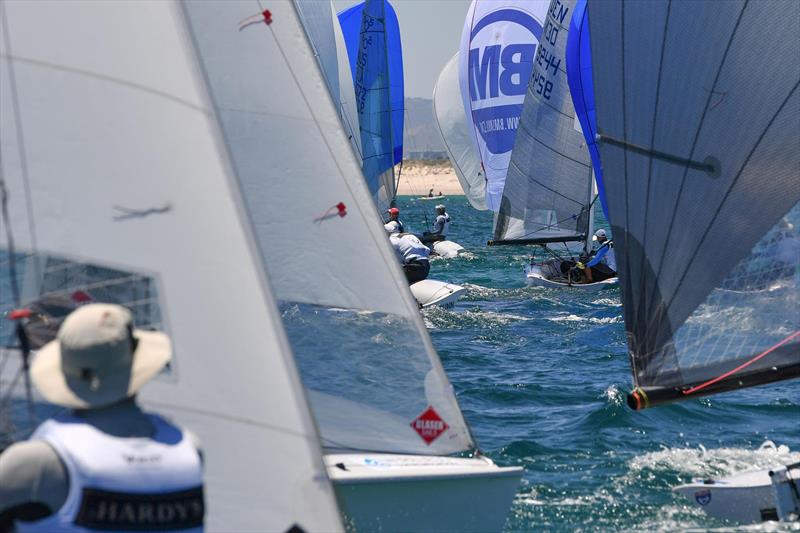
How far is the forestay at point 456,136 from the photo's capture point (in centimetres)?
3056

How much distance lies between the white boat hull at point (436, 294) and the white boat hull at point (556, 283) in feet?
11.9

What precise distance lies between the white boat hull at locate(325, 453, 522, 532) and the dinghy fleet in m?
0.01

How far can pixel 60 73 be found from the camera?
3707 mm

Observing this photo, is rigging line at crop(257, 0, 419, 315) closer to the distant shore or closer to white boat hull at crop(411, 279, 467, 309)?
white boat hull at crop(411, 279, 467, 309)

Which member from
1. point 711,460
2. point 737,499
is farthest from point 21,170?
point 711,460

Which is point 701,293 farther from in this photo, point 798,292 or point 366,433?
point 366,433

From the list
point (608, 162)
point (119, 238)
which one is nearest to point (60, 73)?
point (119, 238)

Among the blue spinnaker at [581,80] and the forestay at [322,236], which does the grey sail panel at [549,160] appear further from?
the forestay at [322,236]

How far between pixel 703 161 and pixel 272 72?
2239 mm

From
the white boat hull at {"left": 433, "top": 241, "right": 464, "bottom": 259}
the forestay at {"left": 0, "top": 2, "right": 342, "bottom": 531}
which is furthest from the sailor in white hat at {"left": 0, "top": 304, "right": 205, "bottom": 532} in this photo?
the white boat hull at {"left": 433, "top": 241, "right": 464, "bottom": 259}

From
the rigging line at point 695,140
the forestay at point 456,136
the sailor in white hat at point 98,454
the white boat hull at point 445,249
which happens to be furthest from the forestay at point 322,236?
the forestay at point 456,136

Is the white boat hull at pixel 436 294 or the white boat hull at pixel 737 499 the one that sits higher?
the white boat hull at pixel 737 499

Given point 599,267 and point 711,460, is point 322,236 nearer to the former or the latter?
point 711,460

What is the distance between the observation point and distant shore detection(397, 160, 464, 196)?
4793 inches
